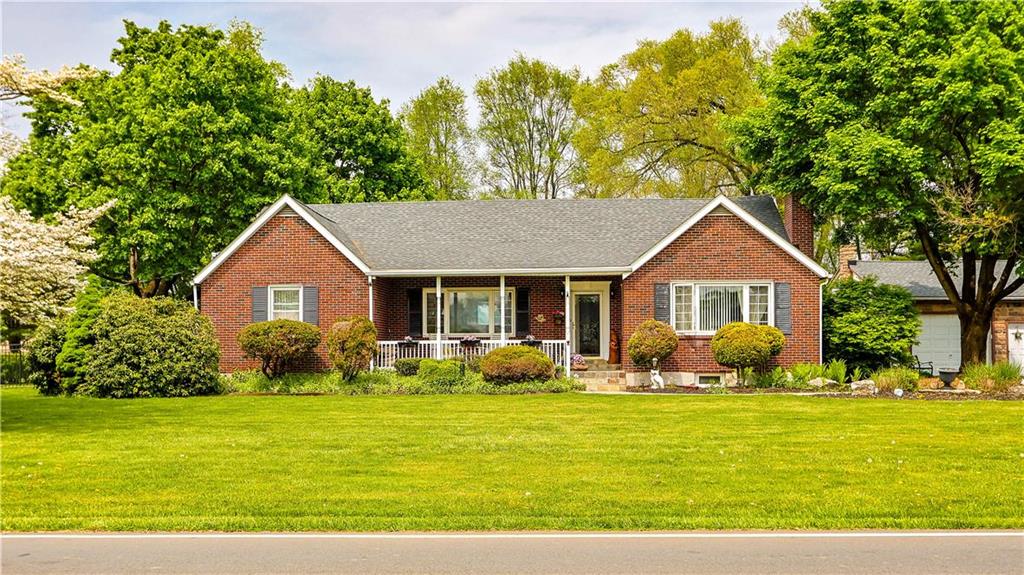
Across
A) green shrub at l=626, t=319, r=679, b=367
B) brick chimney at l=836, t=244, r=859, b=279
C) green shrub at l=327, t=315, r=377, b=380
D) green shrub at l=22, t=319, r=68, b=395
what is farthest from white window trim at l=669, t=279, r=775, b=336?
green shrub at l=22, t=319, r=68, b=395

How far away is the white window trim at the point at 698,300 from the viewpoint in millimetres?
25234

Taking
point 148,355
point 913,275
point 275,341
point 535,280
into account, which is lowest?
point 148,355

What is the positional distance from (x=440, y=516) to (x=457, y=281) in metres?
18.9

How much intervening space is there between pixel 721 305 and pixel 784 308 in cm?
172

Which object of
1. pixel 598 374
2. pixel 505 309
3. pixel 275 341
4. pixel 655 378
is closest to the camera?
pixel 655 378

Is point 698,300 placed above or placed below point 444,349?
Result: above

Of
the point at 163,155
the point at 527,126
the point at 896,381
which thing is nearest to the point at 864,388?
the point at 896,381

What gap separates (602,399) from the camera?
20.9 metres

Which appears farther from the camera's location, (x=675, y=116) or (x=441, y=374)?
(x=675, y=116)

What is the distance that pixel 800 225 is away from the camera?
27.1m

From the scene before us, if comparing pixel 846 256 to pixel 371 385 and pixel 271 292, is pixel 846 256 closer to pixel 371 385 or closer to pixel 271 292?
pixel 371 385
